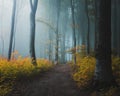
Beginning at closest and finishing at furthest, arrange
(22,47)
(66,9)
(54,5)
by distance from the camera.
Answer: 1. (54,5)
2. (66,9)
3. (22,47)

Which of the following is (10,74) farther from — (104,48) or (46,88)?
(104,48)

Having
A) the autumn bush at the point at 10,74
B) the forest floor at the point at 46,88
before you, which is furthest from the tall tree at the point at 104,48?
the autumn bush at the point at 10,74

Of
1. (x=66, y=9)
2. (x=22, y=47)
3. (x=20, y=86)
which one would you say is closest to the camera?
(x=20, y=86)

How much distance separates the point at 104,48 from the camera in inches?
416

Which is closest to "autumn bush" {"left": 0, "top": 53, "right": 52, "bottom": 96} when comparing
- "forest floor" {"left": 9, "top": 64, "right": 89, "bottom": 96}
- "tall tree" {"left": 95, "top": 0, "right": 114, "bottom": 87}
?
"forest floor" {"left": 9, "top": 64, "right": 89, "bottom": 96}

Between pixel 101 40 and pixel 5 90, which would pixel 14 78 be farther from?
pixel 101 40

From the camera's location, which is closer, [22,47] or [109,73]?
[109,73]

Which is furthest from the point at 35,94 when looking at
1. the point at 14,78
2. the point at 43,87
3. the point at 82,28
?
the point at 82,28

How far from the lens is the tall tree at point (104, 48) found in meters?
10.3

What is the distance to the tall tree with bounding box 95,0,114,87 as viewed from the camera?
10.3 metres

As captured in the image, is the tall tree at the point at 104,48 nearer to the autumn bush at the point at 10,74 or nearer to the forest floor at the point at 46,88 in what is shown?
the forest floor at the point at 46,88

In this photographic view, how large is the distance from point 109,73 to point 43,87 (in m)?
3.26

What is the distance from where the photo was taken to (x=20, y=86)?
11641 millimetres

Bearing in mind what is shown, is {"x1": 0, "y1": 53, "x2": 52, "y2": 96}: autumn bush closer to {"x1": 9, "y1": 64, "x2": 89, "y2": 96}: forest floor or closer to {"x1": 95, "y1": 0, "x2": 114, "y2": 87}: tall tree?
{"x1": 9, "y1": 64, "x2": 89, "y2": 96}: forest floor
